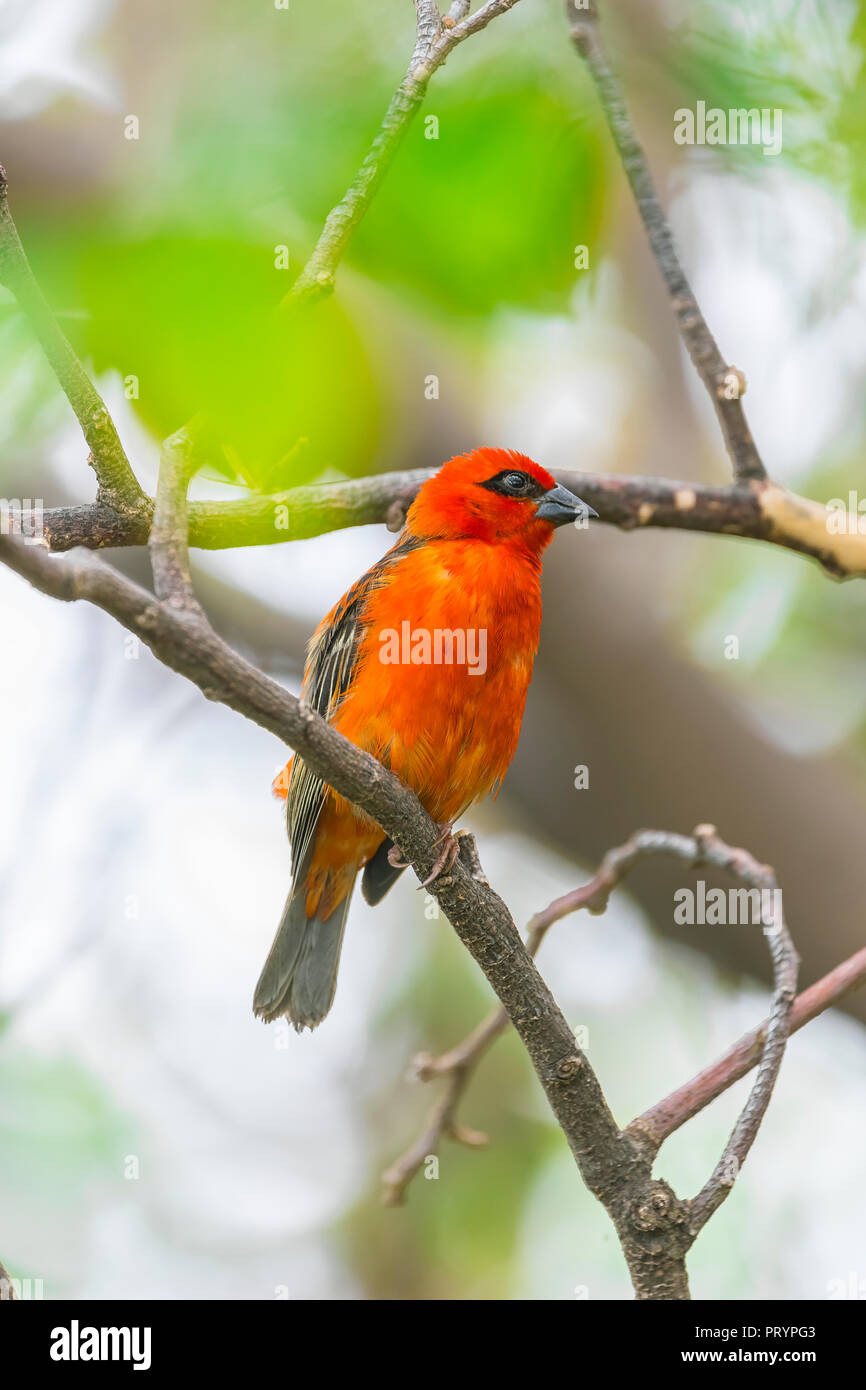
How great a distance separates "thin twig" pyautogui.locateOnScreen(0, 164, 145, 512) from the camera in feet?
6.65

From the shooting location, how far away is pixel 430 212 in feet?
7.35

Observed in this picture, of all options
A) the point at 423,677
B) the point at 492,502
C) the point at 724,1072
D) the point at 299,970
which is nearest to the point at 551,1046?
the point at 724,1072

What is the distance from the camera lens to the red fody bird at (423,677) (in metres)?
3.85

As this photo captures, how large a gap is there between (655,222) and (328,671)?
1.72 meters

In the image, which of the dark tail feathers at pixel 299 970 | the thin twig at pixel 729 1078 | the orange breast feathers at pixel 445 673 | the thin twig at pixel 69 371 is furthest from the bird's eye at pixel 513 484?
the thin twig at pixel 69 371

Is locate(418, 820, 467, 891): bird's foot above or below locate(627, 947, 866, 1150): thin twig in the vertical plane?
above

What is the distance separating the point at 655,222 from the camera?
3.58 m

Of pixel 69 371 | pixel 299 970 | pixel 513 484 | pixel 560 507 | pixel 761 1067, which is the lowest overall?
pixel 761 1067

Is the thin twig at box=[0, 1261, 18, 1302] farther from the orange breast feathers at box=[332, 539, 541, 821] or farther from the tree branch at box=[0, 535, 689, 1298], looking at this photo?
the orange breast feathers at box=[332, 539, 541, 821]

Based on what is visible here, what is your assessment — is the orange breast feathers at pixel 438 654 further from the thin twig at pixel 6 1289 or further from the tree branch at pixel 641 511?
the thin twig at pixel 6 1289

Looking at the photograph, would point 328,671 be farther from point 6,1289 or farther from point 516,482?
point 6,1289

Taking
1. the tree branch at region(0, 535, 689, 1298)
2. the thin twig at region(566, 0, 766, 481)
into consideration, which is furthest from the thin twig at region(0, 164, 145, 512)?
the thin twig at region(566, 0, 766, 481)

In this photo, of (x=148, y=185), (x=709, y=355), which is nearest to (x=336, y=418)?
(x=148, y=185)
